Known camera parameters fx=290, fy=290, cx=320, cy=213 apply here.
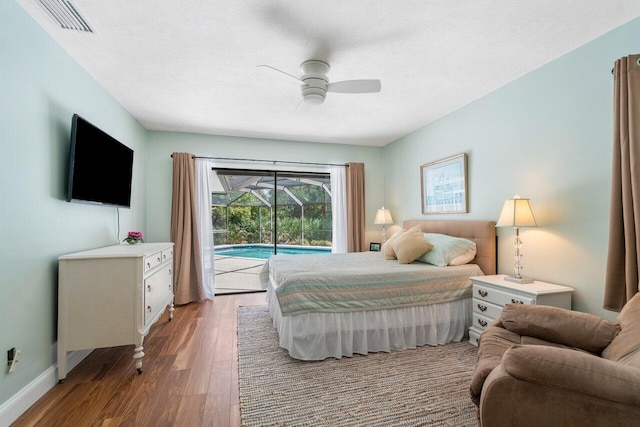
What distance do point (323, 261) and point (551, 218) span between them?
7.40ft

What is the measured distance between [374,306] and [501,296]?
1.08 metres

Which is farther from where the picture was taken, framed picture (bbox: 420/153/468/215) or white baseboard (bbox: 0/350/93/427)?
framed picture (bbox: 420/153/468/215)

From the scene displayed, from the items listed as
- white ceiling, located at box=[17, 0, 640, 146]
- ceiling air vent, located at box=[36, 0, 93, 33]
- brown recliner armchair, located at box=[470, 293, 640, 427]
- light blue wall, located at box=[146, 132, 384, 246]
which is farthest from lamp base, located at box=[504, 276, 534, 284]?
ceiling air vent, located at box=[36, 0, 93, 33]

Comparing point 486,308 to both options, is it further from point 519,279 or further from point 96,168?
point 96,168

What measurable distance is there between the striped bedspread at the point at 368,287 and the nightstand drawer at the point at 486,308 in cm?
16

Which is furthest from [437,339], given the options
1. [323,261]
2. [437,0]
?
[437,0]

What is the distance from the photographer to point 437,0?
180 centimetres

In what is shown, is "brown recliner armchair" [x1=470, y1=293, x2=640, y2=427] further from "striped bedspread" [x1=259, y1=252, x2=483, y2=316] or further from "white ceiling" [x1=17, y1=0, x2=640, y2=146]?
"white ceiling" [x1=17, y1=0, x2=640, y2=146]

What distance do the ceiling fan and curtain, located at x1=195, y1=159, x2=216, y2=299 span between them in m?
2.64

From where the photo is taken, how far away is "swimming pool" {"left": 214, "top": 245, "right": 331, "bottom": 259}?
5.09m

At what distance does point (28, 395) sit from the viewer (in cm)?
186

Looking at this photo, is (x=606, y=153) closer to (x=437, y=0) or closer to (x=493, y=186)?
(x=493, y=186)

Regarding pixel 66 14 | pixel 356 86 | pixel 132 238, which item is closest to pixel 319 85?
pixel 356 86

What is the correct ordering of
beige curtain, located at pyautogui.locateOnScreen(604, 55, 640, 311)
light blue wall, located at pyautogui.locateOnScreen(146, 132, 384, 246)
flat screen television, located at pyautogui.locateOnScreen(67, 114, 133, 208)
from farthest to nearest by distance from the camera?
light blue wall, located at pyautogui.locateOnScreen(146, 132, 384, 246)
flat screen television, located at pyautogui.locateOnScreen(67, 114, 133, 208)
beige curtain, located at pyautogui.locateOnScreen(604, 55, 640, 311)
